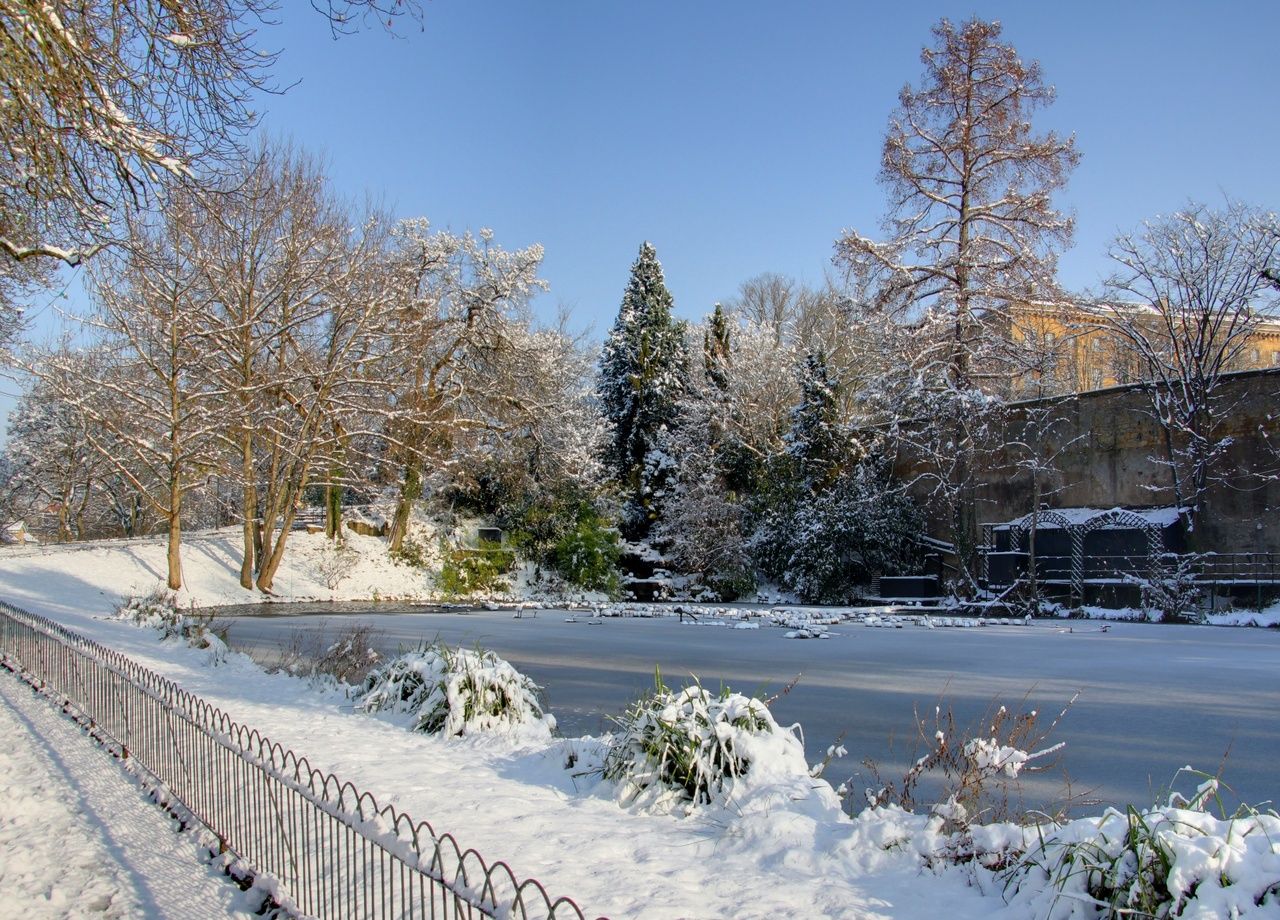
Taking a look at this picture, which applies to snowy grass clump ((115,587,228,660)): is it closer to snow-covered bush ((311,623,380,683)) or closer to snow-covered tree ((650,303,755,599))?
snow-covered bush ((311,623,380,683))

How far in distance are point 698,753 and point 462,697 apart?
276 centimetres

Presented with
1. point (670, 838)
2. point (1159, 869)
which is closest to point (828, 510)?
point (670, 838)

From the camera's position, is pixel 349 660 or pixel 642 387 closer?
pixel 349 660

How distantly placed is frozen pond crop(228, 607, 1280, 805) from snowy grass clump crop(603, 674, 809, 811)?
2.25 feet

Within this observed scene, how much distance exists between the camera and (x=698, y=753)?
5.10m

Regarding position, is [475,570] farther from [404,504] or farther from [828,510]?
[828,510]

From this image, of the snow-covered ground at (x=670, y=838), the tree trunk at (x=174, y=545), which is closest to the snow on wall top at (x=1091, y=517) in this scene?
the snow-covered ground at (x=670, y=838)

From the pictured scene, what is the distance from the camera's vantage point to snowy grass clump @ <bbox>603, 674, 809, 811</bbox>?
200 inches

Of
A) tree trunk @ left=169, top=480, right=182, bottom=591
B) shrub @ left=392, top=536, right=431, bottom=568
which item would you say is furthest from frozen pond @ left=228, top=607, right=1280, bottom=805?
shrub @ left=392, top=536, right=431, bottom=568

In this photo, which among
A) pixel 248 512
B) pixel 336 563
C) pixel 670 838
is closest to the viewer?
pixel 670 838

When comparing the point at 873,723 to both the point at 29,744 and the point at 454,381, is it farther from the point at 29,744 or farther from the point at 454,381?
the point at 454,381

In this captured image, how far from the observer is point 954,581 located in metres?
22.4

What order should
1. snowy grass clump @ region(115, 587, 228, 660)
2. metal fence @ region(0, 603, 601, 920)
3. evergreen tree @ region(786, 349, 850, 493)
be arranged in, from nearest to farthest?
metal fence @ region(0, 603, 601, 920), snowy grass clump @ region(115, 587, 228, 660), evergreen tree @ region(786, 349, 850, 493)

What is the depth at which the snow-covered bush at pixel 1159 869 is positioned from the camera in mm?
3010
